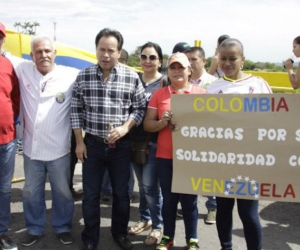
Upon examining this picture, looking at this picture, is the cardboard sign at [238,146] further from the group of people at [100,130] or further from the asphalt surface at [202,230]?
the asphalt surface at [202,230]

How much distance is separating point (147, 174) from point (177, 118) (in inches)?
30.8

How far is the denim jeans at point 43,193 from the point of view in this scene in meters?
3.38

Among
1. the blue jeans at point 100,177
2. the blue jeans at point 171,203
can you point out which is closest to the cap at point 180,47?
the blue jeans at point 100,177

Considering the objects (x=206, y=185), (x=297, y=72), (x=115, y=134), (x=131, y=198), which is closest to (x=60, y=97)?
(x=115, y=134)

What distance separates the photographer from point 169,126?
2.95m

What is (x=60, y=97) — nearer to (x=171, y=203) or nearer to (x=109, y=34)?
(x=109, y=34)

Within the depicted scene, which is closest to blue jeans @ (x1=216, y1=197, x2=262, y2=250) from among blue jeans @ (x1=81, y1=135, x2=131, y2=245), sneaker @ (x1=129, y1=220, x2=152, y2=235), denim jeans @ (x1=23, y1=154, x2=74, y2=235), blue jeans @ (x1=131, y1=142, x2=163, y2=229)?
blue jeans @ (x1=131, y1=142, x2=163, y2=229)

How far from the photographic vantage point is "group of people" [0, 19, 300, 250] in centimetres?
307

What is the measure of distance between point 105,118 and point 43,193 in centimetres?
108

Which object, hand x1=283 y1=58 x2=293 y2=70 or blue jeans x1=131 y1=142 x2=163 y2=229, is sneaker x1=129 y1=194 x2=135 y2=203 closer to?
blue jeans x1=131 y1=142 x2=163 y2=229

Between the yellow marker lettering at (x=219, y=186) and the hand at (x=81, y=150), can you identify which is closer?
the yellow marker lettering at (x=219, y=186)

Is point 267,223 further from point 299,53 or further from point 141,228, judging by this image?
point 299,53

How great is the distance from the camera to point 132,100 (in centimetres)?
323

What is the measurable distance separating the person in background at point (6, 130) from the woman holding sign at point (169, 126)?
48.9 inches
